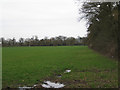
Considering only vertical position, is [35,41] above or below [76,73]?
above

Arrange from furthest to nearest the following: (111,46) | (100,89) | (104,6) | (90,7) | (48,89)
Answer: (100,89) → (48,89) → (90,7) → (104,6) → (111,46)

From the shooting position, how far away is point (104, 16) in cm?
109

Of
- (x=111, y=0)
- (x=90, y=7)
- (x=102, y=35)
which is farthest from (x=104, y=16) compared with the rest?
(x=90, y=7)

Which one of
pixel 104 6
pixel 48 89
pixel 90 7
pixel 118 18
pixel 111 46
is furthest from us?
pixel 48 89

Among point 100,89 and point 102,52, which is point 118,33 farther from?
point 100,89

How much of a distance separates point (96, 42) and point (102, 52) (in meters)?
0.10

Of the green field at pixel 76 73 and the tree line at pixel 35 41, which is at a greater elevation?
the tree line at pixel 35 41

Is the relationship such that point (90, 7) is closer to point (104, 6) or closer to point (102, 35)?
point (104, 6)

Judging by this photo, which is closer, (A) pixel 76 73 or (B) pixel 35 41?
(B) pixel 35 41

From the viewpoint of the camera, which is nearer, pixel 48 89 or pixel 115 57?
pixel 115 57

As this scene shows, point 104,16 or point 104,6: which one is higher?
point 104,6

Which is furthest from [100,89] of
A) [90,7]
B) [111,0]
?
[111,0]

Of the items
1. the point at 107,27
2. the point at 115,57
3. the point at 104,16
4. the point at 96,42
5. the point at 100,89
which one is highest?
the point at 104,16

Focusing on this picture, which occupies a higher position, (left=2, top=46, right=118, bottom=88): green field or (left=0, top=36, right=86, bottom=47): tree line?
(left=0, top=36, right=86, bottom=47): tree line
